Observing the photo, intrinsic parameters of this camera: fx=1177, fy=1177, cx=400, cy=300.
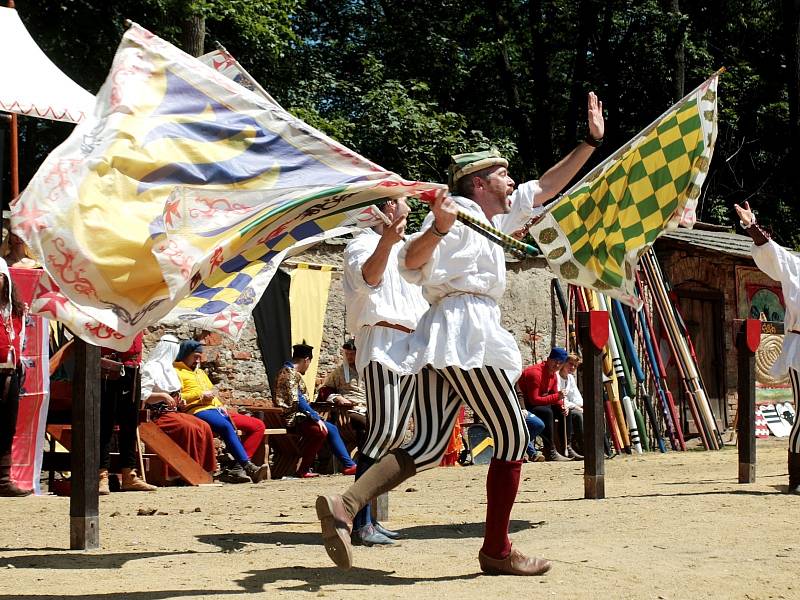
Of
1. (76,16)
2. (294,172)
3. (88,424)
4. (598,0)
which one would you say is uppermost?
(598,0)

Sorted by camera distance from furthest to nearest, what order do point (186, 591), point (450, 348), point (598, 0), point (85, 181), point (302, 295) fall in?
1. point (598, 0)
2. point (302, 295)
3. point (450, 348)
4. point (186, 591)
5. point (85, 181)

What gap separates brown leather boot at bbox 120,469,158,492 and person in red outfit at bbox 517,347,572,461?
217 inches

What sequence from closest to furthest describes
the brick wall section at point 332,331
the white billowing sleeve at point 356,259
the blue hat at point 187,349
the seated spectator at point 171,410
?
the white billowing sleeve at point 356,259 → the seated spectator at point 171,410 → the blue hat at point 187,349 → the brick wall section at point 332,331

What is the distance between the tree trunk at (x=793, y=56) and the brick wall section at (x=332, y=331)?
28.1 ft

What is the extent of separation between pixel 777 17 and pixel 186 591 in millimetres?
23955

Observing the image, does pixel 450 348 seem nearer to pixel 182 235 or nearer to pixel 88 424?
pixel 182 235

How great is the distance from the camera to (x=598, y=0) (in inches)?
950

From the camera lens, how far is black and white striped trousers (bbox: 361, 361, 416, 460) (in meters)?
5.91

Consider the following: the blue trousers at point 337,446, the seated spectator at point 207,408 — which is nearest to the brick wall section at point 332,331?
the seated spectator at point 207,408

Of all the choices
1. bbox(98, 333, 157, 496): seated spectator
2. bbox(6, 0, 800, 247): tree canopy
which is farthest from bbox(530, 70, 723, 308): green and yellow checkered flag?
bbox(6, 0, 800, 247): tree canopy

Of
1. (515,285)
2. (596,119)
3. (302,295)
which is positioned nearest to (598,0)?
(515,285)

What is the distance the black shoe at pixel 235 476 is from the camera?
425 inches

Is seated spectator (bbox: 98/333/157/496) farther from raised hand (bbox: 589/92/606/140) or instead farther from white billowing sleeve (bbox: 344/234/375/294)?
raised hand (bbox: 589/92/606/140)

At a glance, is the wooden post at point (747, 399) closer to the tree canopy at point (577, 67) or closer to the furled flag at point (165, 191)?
the furled flag at point (165, 191)
